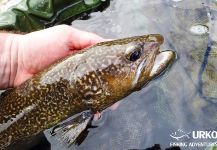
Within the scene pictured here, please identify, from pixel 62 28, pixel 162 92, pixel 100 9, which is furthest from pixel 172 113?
pixel 100 9

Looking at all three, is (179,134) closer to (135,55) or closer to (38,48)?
(135,55)

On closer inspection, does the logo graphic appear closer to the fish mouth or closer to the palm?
the fish mouth

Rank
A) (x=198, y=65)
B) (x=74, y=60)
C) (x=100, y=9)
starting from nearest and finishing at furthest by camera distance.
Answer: (x=74, y=60) < (x=198, y=65) < (x=100, y=9)

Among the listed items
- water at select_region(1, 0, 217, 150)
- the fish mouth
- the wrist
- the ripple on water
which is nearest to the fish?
the fish mouth

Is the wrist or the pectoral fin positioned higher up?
the wrist

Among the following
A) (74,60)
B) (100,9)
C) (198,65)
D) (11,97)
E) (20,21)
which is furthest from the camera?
(100,9)

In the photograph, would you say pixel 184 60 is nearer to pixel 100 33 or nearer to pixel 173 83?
pixel 173 83
